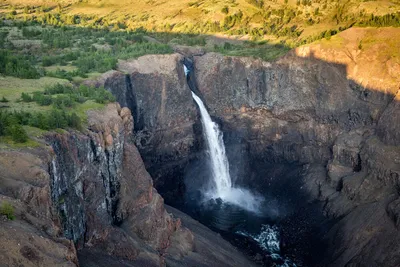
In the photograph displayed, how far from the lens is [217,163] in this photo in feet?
244

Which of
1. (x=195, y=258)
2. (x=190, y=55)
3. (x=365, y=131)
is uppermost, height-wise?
(x=190, y=55)

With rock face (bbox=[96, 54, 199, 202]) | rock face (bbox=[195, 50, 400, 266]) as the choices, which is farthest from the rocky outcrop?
rock face (bbox=[195, 50, 400, 266])

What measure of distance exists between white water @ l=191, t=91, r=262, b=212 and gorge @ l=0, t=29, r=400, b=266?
0.69ft

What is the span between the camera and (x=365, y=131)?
6412 cm

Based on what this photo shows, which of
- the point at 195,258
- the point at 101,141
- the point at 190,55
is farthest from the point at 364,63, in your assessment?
the point at 101,141

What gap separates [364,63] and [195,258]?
38.8 m

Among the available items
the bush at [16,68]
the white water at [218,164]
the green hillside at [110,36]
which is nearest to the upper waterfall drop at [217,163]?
the white water at [218,164]

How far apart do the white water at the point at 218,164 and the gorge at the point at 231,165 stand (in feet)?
0.69

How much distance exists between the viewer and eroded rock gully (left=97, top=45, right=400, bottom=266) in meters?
56.8

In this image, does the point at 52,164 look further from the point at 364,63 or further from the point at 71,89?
the point at 364,63

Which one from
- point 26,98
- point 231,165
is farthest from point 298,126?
point 26,98

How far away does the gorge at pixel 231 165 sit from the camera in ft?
127

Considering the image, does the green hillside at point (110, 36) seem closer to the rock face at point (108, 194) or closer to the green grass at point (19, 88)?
the green grass at point (19, 88)

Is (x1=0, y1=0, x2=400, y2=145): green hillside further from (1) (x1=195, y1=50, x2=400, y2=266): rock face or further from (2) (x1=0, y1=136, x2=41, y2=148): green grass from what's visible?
(1) (x1=195, y1=50, x2=400, y2=266): rock face
